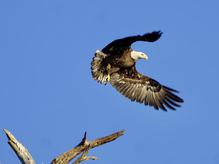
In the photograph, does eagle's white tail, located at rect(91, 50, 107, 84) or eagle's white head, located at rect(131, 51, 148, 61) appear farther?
eagle's white head, located at rect(131, 51, 148, 61)

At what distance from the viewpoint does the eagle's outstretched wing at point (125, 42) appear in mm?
16078

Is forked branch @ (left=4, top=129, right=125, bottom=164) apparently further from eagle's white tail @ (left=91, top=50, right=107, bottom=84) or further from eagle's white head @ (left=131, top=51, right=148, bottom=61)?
eagle's white head @ (left=131, top=51, right=148, bottom=61)

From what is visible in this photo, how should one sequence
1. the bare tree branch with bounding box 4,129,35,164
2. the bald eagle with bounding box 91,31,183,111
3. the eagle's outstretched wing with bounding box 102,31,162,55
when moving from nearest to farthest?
the bare tree branch with bounding box 4,129,35,164, the eagle's outstretched wing with bounding box 102,31,162,55, the bald eagle with bounding box 91,31,183,111

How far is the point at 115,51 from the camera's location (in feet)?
57.1

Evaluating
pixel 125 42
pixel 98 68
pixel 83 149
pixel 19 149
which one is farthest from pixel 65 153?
pixel 98 68

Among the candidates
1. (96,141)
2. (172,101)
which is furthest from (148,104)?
(96,141)

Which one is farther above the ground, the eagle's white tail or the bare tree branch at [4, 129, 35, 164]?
the eagle's white tail

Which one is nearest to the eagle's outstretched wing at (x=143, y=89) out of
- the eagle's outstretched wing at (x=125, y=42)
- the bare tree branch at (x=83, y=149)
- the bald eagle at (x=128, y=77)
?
the bald eagle at (x=128, y=77)

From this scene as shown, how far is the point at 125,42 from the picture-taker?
16.9 metres

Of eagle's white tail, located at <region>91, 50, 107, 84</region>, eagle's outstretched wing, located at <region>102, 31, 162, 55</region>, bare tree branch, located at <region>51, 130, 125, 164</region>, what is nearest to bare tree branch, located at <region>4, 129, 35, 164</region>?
bare tree branch, located at <region>51, 130, 125, 164</region>

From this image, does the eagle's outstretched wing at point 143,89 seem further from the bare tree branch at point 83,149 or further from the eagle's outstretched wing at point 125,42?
the bare tree branch at point 83,149

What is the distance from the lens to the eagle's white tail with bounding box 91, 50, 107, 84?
688 inches

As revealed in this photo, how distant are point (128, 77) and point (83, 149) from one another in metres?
6.48

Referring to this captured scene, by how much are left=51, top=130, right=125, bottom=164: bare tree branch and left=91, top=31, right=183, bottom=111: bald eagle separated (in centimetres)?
452
